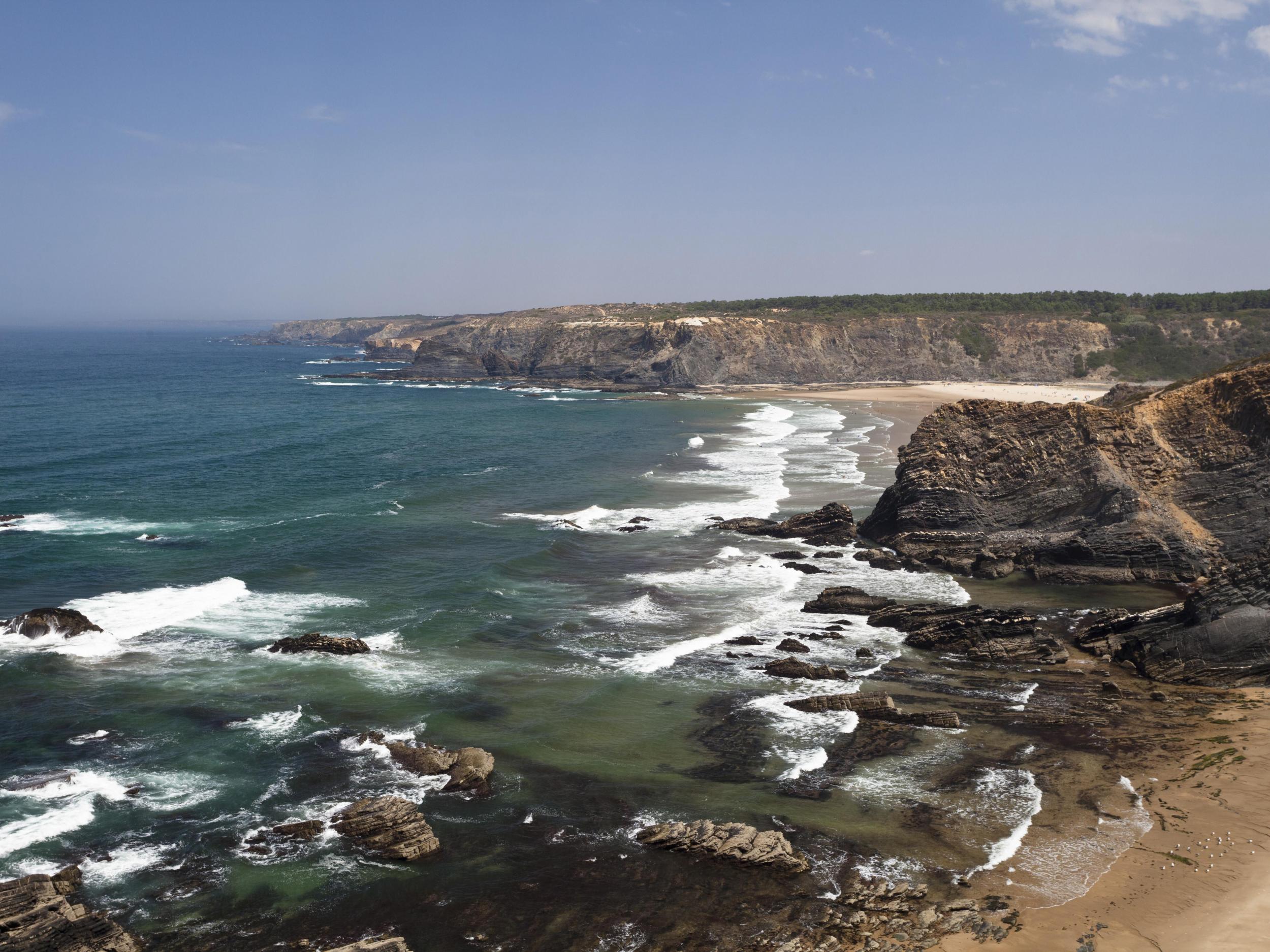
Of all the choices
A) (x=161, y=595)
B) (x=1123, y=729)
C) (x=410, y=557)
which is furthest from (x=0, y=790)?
(x=1123, y=729)

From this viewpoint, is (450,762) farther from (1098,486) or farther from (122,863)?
(1098,486)

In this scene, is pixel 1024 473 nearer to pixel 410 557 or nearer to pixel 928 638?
pixel 928 638

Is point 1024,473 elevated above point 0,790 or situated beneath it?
elevated above

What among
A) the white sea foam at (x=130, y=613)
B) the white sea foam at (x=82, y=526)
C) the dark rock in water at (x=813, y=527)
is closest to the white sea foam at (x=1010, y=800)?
the dark rock in water at (x=813, y=527)

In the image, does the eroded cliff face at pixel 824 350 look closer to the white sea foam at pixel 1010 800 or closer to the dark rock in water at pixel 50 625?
the dark rock in water at pixel 50 625

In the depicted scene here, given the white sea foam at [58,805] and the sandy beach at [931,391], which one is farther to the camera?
the sandy beach at [931,391]

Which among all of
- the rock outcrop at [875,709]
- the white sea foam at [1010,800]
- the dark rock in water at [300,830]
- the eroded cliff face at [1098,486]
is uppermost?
the eroded cliff face at [1098,486]

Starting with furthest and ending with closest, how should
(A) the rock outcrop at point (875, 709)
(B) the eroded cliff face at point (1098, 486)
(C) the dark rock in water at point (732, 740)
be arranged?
(B) the eroded cliff face at point (1098, 486) → (A) the rock outcrop at point (875, 709) → (C) the dark rock in water at point (732, 740)

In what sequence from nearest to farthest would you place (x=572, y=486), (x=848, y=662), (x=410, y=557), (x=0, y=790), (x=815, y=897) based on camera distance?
(x=815, y=897)
(x=0, y=790)
(x=848, y=662)
(x=410, y=557)
(x=572, y=486)
